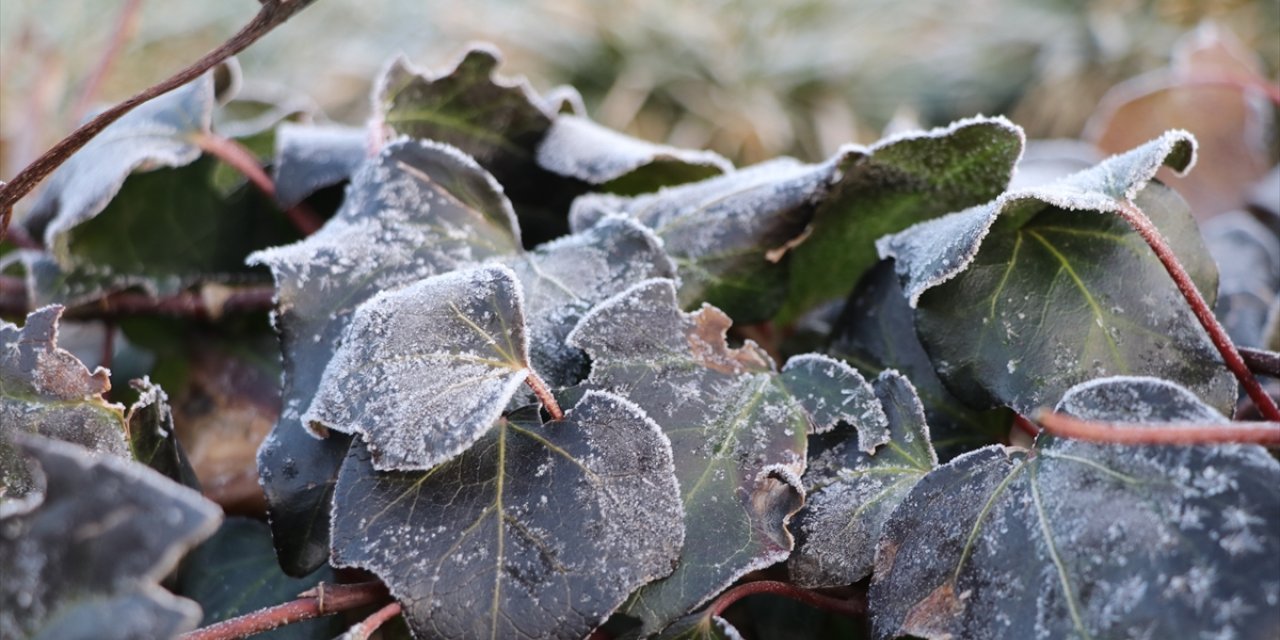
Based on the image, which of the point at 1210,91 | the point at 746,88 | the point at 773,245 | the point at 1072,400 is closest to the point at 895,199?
the point at 773,245

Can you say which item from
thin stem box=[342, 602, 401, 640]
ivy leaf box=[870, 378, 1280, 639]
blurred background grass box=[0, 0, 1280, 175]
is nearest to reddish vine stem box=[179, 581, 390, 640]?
thin stem box=[342, 602, 401, 640]

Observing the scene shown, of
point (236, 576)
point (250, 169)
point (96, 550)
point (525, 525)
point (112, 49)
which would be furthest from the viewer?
point (112, 49)

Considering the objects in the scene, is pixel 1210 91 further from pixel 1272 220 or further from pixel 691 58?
pixel 691 58

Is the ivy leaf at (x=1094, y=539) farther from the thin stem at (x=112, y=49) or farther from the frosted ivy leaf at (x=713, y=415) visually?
the thin stem at (x=112, y=49)

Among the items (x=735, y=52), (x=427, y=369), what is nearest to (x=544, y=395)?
(x=427, y=369)

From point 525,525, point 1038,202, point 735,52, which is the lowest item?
point 735,52

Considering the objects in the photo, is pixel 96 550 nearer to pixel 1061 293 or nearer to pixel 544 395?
pixel 544 395

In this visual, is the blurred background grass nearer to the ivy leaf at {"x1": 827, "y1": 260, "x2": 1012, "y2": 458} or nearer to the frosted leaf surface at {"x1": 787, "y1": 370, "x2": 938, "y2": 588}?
the ivy leaf at {"x1": 827, "y1": 260, "x2": 1012, "y2": 458}
